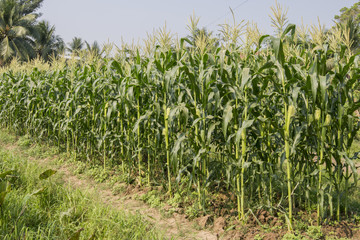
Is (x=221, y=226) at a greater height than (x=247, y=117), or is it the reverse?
(x=247, y=117)

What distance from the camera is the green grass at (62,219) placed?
2.88m

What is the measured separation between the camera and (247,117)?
333 centimetres

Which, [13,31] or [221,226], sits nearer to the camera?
[221,226]

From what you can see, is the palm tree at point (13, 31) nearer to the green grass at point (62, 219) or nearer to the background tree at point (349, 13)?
the green grass at point (62, 219)

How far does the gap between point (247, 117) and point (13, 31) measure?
35205 mm

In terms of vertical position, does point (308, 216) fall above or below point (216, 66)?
below

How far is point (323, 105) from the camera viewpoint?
3035mm

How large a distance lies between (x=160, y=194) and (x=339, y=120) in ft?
8.60

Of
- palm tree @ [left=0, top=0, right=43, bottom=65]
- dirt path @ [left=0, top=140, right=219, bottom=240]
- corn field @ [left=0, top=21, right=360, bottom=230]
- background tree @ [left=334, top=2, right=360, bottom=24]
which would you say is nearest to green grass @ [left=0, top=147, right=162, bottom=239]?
dirt path @ [left=0, top=140, right=219, bottom=240]

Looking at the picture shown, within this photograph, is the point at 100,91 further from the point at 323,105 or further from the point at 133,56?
the point at 323,105

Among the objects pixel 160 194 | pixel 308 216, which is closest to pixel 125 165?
pixel 160 194

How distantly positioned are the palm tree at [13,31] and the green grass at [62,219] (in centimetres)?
3088

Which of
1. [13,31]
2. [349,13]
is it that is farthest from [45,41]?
[349,13]

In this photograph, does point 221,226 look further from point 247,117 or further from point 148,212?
point 247,117
